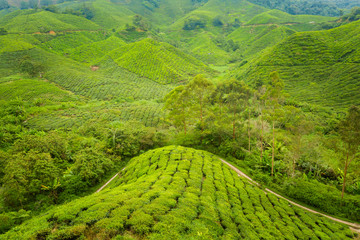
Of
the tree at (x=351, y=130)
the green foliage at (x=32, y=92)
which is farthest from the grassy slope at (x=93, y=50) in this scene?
the tree at (x=351, y=130)

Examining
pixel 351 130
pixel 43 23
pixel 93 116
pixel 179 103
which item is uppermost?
pixel 43 23

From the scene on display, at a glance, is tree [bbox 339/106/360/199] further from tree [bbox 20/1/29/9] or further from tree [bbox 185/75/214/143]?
tree [bbox 20/1/29/9]

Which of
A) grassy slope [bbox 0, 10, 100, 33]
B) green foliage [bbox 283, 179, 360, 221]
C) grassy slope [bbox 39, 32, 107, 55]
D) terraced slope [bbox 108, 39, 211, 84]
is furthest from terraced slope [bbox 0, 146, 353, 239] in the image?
grassy slope [bbox 0, 10, 100, 33]

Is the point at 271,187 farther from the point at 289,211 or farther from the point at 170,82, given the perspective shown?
the point at 170,82

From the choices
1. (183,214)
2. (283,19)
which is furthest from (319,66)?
(283,19)

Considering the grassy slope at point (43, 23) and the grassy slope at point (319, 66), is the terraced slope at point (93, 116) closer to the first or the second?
the grassy slope at point (319, 66)

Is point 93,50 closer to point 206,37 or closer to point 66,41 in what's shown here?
point 66,41
